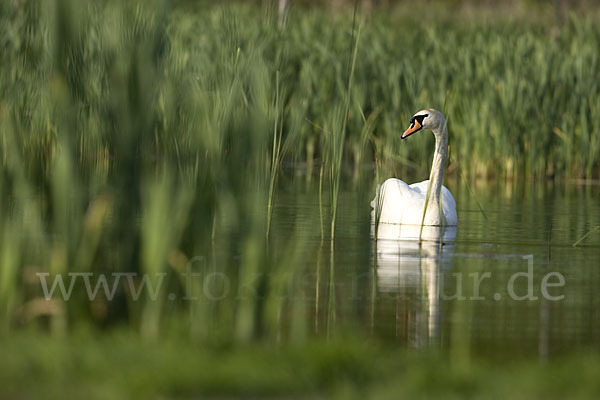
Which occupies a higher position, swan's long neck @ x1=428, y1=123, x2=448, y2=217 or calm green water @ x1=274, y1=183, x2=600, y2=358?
swan's long neck @ x1=428, y1=123, x2=448, y2=217

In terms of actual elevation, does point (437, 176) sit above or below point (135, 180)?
above

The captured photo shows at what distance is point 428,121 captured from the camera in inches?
511

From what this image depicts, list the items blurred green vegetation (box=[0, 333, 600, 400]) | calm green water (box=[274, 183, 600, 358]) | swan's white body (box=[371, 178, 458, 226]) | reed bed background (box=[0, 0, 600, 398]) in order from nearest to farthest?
blurred green vegetation (box=[0, 333, 600, 400])
reed bed background (box=[0, 0, 600, 398])
calm green water (box=[274, 183, 600, 358])
swan's white body (box=[371, 178, 458, 226])

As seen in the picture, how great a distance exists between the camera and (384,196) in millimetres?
12352

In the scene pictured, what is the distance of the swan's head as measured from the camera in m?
12.9

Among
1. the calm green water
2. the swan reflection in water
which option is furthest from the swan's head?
the swan reflection in water

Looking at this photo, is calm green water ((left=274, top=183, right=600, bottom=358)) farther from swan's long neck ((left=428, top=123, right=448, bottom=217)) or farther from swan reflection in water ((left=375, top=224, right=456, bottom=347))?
swan's long neck ((left=428, top=123, right=448, bottom=217))

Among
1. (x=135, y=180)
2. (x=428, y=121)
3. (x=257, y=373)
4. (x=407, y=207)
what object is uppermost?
(x=428, y=121)

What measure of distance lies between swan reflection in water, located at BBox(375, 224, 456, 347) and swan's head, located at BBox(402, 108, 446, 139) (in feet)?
4.61

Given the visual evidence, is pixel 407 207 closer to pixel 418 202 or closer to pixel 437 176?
pixel 418 202

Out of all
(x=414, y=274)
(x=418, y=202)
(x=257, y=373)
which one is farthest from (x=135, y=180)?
(x=418, y=202)

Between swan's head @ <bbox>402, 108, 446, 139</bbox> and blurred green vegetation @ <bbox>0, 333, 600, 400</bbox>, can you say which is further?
swan's head @ <bbox>402, 108, 446, 139</bbox>

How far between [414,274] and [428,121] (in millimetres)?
4449

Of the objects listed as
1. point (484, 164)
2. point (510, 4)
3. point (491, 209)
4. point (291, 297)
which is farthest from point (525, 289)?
point (510, 4)
